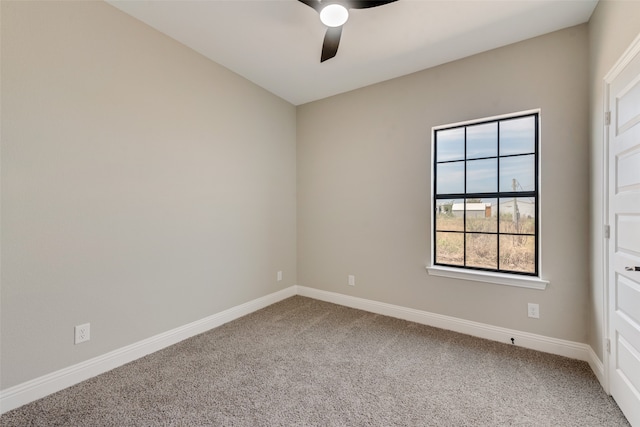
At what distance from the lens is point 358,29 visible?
7.66 ft

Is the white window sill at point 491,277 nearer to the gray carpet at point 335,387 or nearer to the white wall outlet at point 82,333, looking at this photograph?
the gray carpet at point 335,387

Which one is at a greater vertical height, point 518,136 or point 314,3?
point 314,3

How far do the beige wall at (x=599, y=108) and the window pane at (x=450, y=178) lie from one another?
0.98 meters

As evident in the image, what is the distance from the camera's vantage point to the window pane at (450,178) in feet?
Answer: 9.38

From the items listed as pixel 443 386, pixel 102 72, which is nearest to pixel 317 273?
pixel 443 386

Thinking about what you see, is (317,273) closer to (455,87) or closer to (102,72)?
(455,87)

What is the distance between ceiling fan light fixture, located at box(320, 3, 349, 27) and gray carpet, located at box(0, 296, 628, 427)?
2.51 m

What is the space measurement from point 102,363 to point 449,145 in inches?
142

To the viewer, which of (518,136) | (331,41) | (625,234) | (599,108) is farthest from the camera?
(518,136)

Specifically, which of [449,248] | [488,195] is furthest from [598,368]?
[488,195]

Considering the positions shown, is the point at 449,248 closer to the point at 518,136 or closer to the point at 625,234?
the point at 518,136

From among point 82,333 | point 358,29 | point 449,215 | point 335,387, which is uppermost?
point 358,29

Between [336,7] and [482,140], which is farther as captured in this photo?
[482,140]

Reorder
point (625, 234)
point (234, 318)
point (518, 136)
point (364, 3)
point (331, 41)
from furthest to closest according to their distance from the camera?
point (234, 318) < point (518, 136) < point (331, 41) < point (364, 3) < point (625, 234)
